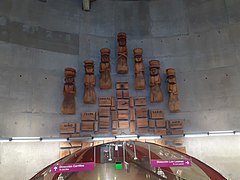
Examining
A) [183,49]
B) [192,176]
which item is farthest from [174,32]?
[192,176]

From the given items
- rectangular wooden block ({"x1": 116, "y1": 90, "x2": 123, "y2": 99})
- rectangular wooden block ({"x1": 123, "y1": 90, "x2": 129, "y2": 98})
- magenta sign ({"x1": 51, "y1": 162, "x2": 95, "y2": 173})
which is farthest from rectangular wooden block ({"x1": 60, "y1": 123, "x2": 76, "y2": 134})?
magenta sign ({"x1": 51, "y1": 162, "x2": 95, "y2": 173})

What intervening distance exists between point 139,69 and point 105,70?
99 cm

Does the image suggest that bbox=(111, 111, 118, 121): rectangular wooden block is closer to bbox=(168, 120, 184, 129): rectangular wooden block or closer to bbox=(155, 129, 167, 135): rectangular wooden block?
bbox=(155, 129, 167, 135): rectangular wooden block

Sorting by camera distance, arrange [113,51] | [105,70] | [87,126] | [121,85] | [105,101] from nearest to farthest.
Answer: [87,126]
[105,101]
[105,70]
[121,85]
[113,51]

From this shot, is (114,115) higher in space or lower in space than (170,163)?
higher

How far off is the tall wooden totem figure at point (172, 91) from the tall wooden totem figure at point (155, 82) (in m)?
0.27

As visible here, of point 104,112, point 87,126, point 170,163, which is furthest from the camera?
point 104,112

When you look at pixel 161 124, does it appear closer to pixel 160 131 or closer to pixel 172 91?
pixel 160 131

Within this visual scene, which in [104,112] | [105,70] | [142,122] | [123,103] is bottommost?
[142,122]

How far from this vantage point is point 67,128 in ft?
20.1

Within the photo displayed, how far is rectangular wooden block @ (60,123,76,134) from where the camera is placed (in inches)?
240

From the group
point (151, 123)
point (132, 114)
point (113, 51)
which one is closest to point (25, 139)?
point (132, 114)

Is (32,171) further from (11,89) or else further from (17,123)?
(11,89)

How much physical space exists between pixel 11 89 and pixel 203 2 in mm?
6218
